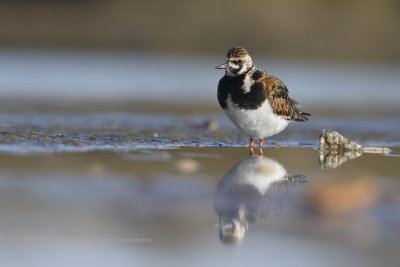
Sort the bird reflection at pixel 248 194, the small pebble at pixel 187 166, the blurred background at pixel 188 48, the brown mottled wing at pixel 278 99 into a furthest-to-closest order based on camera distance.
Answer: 1. the blurred background at pixel 188 48
2. the brown mottled wing at pixel 278 99
3. the small pebble at pixel 187 166
4. the bird reflection at pixel 248 194

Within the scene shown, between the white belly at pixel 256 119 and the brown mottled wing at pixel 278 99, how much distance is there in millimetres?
145

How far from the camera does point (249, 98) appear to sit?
778cm

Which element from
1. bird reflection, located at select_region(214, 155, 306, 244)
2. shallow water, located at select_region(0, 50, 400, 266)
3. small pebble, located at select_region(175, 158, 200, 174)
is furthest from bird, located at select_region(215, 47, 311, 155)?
small pebble, located at select_region(175, 158, 200, 174)

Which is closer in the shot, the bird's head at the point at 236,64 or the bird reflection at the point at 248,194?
the bird reflection at the point at 248,194

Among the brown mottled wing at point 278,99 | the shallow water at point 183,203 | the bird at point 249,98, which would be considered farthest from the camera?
the brown mottled wing at point 278,99

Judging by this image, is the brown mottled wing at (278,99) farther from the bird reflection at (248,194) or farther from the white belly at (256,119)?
the bird reflection at (248,194)

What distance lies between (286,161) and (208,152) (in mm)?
1014

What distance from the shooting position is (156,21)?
29.3 meters

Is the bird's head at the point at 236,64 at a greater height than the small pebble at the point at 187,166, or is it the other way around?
the bird's head at the point at 236,64

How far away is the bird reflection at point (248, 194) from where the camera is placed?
15.4 feet

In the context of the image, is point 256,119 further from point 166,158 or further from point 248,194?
point 248,194

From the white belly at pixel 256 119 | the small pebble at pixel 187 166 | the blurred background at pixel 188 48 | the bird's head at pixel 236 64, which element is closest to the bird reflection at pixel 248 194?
the small pebble at pixel 187 166

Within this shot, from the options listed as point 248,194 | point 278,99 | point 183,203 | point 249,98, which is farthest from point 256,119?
point 183,203

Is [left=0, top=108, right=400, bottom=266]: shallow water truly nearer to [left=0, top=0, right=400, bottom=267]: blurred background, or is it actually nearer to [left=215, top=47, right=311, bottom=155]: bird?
[left=0, top=0, right=400, bottom=267]: blurred background
